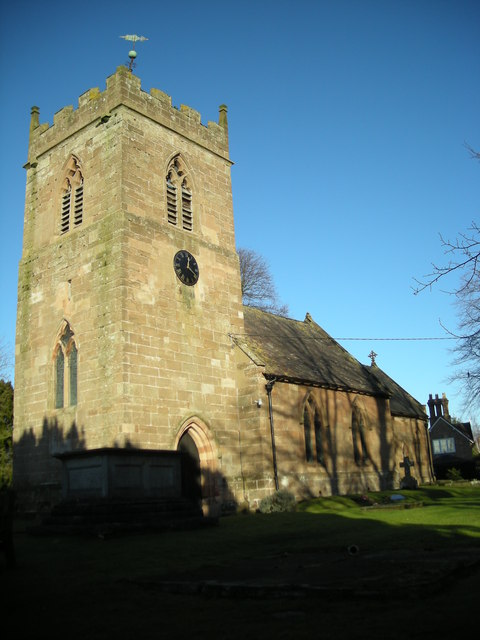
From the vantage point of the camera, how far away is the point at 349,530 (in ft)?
40.8

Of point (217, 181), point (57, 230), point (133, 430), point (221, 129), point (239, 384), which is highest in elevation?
point (221, 129)

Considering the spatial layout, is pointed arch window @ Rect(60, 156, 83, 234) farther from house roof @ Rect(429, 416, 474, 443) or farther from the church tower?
house roof @ Rect(429, 416, 474, 443)

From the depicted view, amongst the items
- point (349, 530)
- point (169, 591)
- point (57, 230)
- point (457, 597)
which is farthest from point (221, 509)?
point (457, 597)

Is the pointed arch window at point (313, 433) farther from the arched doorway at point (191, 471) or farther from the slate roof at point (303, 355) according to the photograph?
the arched doorway at point (191, 471)

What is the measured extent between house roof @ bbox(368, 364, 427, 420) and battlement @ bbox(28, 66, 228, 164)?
18.4 meters

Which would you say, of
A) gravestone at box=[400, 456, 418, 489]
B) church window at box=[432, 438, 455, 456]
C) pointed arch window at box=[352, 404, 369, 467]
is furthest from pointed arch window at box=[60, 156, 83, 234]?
church window at box=[432, 438, 455, 456]

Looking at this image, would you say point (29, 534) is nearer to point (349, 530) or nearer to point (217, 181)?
point (349, 530)

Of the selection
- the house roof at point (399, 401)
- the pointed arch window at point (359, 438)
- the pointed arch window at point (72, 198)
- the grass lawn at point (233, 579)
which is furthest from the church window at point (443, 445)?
the pointed arch window at point (72, 198)

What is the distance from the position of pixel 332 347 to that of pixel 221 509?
599 inches

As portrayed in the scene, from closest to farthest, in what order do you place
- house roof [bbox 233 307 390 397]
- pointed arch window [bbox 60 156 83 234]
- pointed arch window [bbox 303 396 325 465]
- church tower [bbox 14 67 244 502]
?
church tower [bbox 14 67 244 502]
pointed arch window [bbox 60 156 83 234]
house roof [bbox 233 307 390 397]
pointed arch window [bbox 303 396 325 465]

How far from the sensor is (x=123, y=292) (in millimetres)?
18547

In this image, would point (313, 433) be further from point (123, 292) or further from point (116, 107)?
point (116, 107)

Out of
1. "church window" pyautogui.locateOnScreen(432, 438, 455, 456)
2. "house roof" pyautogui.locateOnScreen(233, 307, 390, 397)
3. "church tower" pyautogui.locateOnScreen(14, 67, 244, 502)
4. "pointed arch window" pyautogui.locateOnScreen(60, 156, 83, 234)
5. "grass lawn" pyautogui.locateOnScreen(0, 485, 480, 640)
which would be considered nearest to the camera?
"grass lawn" pyautogui.locateOnScreen(0, 485, 480, 640)

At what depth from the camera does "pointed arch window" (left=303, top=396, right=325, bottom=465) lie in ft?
79.7
